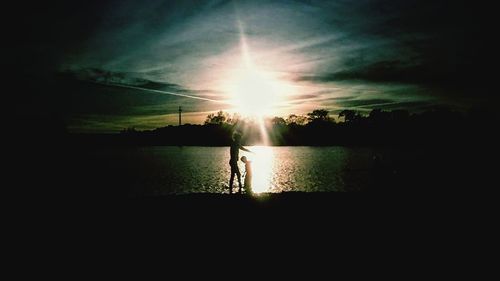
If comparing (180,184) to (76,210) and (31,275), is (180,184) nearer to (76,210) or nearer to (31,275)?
(76,210)

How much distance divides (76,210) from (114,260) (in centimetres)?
524

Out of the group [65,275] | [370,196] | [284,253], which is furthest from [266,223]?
[370,196]

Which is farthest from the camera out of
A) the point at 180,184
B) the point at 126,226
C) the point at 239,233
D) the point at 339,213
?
the point at 180,184

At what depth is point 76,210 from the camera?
11289 millimetres

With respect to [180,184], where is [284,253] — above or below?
above

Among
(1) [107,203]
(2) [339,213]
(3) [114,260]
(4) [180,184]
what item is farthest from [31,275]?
(4) [180,184]

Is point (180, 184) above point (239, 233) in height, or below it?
below

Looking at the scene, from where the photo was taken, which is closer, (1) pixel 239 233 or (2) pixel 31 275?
(2) pixel 31 275

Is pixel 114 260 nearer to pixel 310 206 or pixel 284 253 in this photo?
pixel 284 253

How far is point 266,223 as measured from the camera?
9469 mm

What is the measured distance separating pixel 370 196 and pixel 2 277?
11935mm

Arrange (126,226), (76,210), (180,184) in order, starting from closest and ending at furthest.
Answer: (126,226), (76,210), (180,184)

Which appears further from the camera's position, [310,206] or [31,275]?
[310,206]

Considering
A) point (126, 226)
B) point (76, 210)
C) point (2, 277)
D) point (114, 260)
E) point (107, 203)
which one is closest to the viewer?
point (2, 277)
